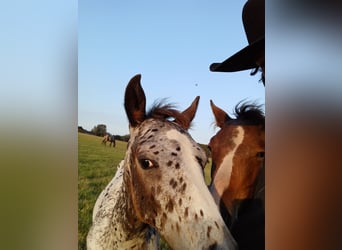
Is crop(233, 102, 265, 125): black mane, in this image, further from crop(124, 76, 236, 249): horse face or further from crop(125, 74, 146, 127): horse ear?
crop(125, 74, 146, 127): horse ear

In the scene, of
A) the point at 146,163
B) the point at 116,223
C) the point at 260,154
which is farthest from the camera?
the point at 116,223

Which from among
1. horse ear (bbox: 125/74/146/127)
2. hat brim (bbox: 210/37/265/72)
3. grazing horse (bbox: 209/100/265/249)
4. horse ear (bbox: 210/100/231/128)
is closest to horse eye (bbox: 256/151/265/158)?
grazing horse (bbox: 209/100/265/249)

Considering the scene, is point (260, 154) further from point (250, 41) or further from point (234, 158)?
point (250, 41)

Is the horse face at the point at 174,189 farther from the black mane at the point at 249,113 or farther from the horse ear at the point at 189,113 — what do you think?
the black mane at the point at 249,113

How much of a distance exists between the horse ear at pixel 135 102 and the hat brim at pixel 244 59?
294 millimetres

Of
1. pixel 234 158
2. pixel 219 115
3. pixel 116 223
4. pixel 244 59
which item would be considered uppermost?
pixel 244 59

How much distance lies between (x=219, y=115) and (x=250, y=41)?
26 cm

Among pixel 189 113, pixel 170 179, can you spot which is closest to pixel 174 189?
pixel 170 179

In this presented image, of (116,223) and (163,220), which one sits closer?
(163,220)

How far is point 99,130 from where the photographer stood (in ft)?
5.05

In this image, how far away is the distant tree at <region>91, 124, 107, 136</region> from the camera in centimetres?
154

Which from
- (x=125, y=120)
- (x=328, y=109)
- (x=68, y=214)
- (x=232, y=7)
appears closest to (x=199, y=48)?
(x=232, y=7)

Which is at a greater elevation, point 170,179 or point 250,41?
point 250,41

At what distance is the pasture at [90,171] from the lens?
5.03ft
